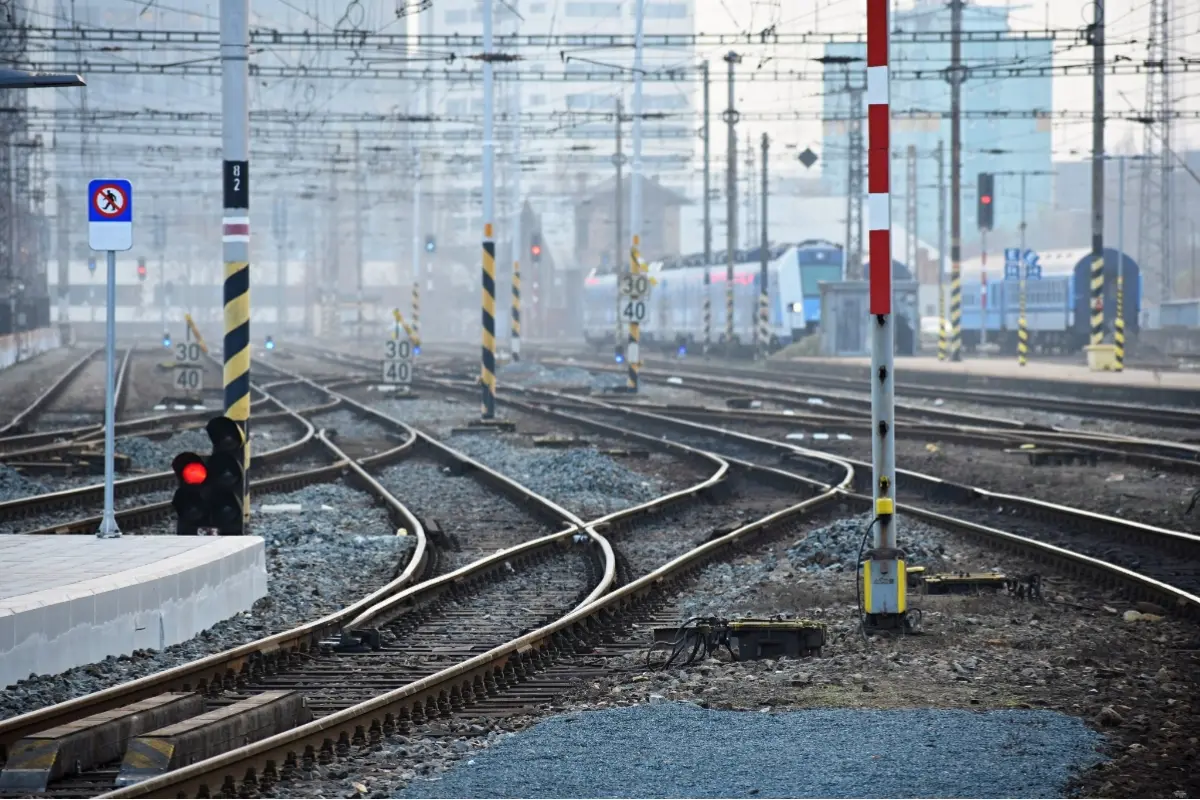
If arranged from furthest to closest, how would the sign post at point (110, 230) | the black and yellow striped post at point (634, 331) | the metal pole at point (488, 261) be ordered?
1. the black and yellow striped post at point (634, 331)
2. the metal pole at point (488, 261)
3. the sign post at point (110, 230)

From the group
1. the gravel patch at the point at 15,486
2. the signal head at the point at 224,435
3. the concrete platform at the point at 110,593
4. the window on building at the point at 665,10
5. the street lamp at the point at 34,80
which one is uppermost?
the window on building at the point at 665,10

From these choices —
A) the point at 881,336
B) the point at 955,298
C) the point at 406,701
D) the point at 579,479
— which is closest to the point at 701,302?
the point at 955,298

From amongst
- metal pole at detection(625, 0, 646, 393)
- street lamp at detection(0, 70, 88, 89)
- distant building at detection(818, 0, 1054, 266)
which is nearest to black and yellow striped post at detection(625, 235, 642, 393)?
metal pole at detection(625, 0, 646, 393)

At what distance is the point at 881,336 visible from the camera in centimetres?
1007

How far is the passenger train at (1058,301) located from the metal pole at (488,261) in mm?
31897

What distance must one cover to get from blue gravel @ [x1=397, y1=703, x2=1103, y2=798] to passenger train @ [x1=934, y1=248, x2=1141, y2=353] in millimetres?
51501

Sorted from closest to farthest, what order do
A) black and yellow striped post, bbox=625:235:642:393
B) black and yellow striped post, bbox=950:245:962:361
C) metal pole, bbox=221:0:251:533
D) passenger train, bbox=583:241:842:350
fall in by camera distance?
metal pole, bbox=221:0:251:533
black and yellow striped post, bbox=625:235:642:393
black and yellow striped post, bbox=950:245:962:361
passenger train, bbox=583:241:842:350

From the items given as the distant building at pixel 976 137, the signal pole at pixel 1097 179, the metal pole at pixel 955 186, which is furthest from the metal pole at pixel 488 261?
the distant building at pixel 976 137

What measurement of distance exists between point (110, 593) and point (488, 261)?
62.3ft

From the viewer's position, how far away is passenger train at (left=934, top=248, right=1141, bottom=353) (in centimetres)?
5981

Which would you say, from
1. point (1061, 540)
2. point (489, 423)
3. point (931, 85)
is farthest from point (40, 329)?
point (931, 85)

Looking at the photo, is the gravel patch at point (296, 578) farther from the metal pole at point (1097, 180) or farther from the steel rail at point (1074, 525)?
the metal pole at point (1097, 180)

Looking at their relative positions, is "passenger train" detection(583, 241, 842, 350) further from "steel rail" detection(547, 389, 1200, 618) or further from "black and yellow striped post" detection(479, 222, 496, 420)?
"steel rail" detection(547, 389, 1200, 618)

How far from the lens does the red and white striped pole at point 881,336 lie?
9945 mm
